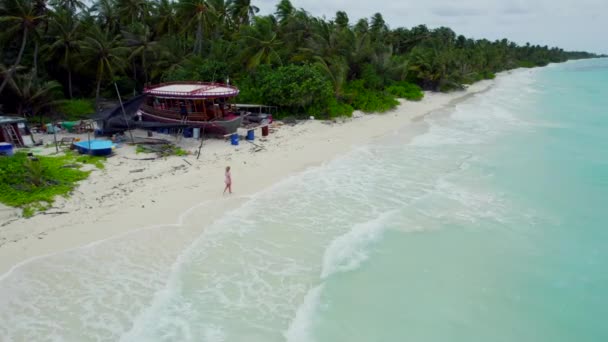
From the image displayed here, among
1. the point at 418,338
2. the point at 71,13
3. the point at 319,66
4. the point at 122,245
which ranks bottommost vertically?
the point at 418,338

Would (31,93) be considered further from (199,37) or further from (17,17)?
(199,37)

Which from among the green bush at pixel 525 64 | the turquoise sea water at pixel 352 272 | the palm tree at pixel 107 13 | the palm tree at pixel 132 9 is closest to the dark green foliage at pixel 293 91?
the turquoise sea water at pixel 352 272

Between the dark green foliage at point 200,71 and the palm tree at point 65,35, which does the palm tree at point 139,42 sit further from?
the palm tree at point 65,35

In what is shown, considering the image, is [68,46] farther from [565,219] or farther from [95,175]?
[565,219]

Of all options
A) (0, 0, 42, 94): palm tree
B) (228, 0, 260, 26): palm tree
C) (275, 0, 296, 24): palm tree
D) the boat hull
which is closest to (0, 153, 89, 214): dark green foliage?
the boat hull

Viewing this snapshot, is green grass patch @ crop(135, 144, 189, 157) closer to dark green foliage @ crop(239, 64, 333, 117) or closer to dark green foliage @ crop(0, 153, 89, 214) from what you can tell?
dark green foliage @ crop(0, 153, 89, 214)

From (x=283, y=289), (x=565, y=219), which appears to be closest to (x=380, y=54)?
(x=565, y=219)
